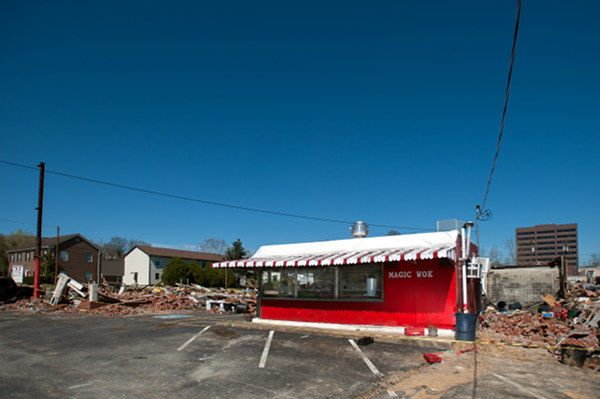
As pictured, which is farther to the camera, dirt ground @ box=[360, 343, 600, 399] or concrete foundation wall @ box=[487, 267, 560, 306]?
concrete foundation wall @ box=[487, 267, 560, 306]

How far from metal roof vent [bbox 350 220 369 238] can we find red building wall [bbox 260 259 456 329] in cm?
288

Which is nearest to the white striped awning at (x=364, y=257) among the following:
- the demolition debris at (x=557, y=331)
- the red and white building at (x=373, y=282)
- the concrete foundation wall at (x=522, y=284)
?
the red and white building at (x=373, y=282)

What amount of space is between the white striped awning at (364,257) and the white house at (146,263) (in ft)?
174

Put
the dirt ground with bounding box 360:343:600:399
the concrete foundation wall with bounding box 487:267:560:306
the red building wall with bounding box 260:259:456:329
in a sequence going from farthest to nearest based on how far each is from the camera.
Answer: the concrete foundation wall with bounding box 487:267:560:306
the red building wall with bounding box 260:259:456:329
the dirt ground with bounding box 360:343:600:399

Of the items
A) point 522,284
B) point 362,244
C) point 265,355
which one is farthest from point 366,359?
point 522,284

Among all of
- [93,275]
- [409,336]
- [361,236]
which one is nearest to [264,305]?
[361,236]

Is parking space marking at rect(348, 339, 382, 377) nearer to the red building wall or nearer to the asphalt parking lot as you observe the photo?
the asphalt parking lot

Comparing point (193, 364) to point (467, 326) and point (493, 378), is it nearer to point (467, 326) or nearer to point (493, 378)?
point (493, 378)

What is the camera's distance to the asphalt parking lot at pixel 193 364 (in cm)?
700

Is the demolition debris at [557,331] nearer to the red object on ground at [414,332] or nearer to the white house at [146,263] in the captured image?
the red object on ground at [414,332]

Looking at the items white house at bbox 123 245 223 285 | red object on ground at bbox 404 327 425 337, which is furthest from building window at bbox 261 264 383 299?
white house at bbox 123 245 223 285

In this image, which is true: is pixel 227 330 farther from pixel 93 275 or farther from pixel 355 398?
pixel 93 275

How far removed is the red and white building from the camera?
41.5 ft

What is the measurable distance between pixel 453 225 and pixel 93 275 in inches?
2416
